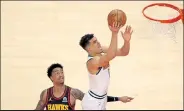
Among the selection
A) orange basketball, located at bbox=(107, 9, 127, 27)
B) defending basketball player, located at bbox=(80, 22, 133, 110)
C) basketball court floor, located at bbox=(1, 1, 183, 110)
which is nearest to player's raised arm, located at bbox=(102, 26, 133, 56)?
defending basketball player, located at bbox=(80, 22, 133, 110)

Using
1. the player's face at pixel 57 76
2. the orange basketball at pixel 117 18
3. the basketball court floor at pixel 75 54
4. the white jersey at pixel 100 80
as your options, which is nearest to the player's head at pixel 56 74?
the player's face at pixel 57 76

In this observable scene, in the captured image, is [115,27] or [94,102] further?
[94,102]

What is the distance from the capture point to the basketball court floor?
8570 millimetres

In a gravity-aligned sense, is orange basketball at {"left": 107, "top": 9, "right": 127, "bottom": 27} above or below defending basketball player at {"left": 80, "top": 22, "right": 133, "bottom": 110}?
above

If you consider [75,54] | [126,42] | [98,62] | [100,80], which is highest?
[75,54]

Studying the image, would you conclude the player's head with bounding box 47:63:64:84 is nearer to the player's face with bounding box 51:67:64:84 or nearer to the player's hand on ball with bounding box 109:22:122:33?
the player's face with bounding box 51:67:64:84

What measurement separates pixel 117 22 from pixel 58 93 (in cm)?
111

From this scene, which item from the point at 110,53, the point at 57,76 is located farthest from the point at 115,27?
the point at 57,76

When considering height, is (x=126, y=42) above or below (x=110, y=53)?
above

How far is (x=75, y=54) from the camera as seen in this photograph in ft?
33.3

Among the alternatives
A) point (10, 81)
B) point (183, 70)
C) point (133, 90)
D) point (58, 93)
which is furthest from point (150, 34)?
point (58, 93)

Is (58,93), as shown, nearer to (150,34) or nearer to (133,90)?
(133,90)

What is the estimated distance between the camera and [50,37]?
11.0 metres

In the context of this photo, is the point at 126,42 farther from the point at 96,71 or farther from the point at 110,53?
the point at 96,71
